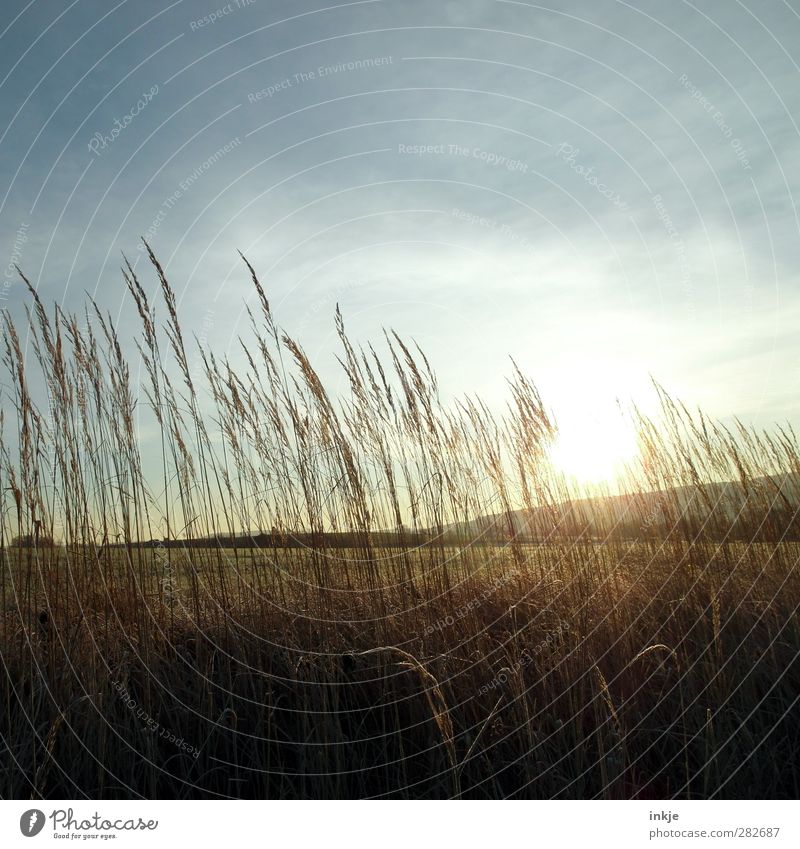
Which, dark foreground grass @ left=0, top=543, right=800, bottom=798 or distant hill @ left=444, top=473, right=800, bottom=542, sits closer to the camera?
dark foreground grass @ left=0, top=543, right=800, bottom=798

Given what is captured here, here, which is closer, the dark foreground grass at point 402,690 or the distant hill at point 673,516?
the dark foreground grass at point 402,690

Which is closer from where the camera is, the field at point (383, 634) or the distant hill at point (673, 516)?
the field at point (383, 634)

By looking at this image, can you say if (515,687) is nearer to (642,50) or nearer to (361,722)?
(361,722)

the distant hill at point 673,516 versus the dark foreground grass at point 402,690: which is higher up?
the distant hill at point 673,516

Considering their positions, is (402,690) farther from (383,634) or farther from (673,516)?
(673,516)

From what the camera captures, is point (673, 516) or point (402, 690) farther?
point (673, 516)

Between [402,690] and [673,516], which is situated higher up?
[673,516]

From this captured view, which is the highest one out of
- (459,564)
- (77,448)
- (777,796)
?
(77,448)

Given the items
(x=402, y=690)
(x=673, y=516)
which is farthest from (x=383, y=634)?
(x=673, y=516)

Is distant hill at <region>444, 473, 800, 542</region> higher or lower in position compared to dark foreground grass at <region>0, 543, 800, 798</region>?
higher

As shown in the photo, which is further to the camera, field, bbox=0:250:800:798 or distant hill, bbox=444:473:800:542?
distant hill, bbox=444:473:800:542
